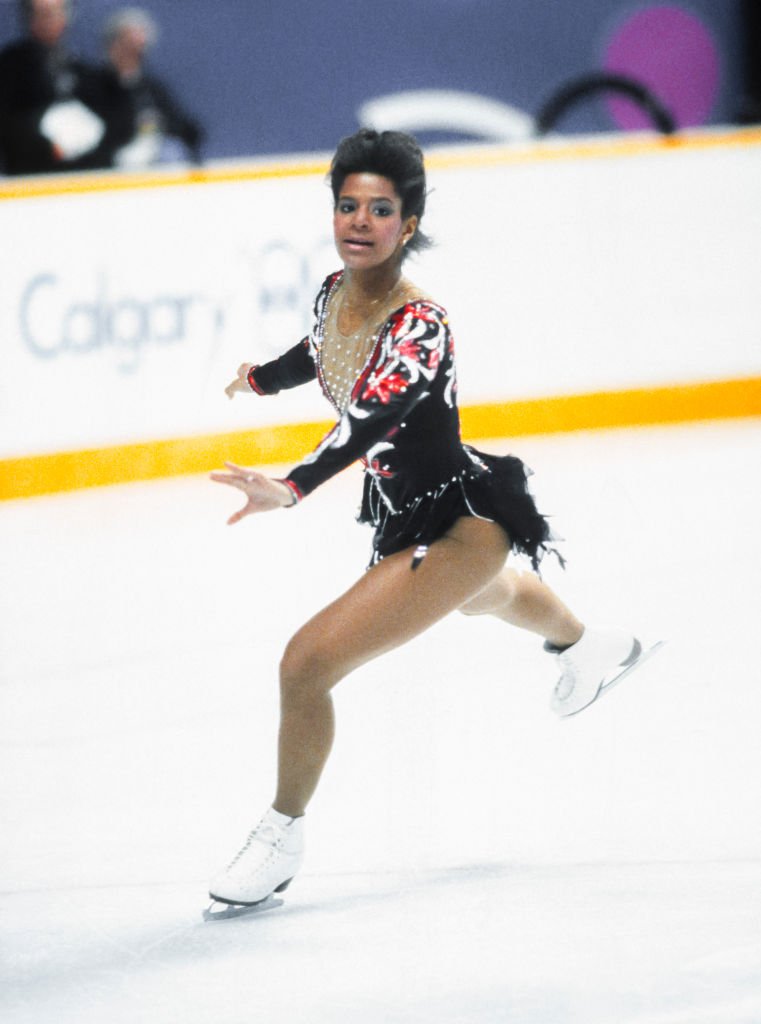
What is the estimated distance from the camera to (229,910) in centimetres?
276

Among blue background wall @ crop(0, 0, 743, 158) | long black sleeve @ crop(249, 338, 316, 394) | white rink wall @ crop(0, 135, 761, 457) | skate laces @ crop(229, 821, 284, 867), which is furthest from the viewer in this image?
blue background wall @ crop(0, 0, 743, 158)

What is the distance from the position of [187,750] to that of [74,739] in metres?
0.29

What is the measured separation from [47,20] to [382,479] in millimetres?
A: 4821

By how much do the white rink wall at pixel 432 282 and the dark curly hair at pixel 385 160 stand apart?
3567 millimetres

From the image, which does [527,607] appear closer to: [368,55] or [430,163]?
[430,163]

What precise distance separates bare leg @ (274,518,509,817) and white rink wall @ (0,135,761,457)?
3617 millimetres

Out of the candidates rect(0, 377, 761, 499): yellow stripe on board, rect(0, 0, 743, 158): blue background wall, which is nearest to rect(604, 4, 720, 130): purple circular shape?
rect(0, 0, 743, 158): blue background wall

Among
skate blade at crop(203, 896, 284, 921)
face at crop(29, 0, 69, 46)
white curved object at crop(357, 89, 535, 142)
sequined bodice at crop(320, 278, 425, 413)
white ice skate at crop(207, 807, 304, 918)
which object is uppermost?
white curved object at crop(357, 89, 535, 142)

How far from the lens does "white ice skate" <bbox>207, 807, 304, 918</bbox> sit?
2.74 m

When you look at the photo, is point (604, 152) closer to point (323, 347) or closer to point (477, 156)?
point (477, 156)

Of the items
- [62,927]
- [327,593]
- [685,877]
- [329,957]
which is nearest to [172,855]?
[62,927]

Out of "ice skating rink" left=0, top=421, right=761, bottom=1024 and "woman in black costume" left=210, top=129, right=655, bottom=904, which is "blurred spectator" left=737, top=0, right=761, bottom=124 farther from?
"woman in black costume" left=210, top=129, right=655, bottom=904

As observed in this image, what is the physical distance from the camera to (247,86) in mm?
10336

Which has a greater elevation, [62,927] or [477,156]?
[477,156]
